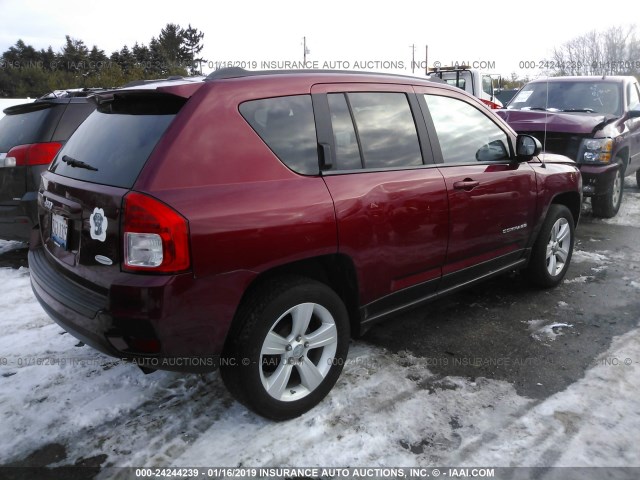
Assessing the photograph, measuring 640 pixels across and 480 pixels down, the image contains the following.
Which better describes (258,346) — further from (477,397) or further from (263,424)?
(477,397)

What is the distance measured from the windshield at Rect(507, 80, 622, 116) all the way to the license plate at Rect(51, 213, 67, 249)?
23.3ft

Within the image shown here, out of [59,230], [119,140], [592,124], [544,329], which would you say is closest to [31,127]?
[59,230]

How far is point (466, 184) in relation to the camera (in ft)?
11.2

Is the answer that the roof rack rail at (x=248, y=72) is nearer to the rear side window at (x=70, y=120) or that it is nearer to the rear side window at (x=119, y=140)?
the rear side window at (x=119, y=140)

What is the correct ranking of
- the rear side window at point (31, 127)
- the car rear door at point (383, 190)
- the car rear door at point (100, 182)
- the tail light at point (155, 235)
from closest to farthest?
the tail light at point (155, 235), the car rear door at point (100, 182), the car rear door at point (383, 190), the rear side window at point (31, 127)

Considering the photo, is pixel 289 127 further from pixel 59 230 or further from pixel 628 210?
pixel 628 210

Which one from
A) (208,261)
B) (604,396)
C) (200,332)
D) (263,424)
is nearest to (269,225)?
(208,261)

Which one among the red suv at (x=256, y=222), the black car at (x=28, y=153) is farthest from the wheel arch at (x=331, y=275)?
the black car at (x=28, y=153)

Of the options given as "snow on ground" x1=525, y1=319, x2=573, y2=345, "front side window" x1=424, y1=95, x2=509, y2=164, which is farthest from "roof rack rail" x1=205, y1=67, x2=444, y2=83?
"snow on ground" x1=525, y1=319, x2=573, y2=345

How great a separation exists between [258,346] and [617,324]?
3.00 metres

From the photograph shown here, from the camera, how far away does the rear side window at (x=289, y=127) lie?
8.31 ft

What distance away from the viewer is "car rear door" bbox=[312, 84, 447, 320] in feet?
9.09

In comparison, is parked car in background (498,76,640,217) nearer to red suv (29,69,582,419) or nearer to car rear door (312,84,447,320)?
car rear door (312,84,447,320)

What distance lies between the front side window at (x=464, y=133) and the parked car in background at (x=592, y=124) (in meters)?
3.10
